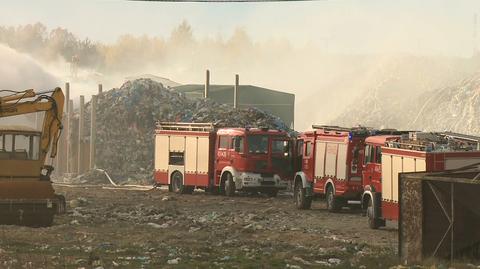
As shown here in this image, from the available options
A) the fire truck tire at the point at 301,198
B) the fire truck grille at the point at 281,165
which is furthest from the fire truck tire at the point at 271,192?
the fire truck tire at the point at 301,198

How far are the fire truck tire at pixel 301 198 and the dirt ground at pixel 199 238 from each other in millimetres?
659

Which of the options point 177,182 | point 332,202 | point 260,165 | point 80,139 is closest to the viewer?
point 332,202

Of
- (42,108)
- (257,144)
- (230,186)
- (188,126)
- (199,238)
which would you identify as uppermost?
(188,126)

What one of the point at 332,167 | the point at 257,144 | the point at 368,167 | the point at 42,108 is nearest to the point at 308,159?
the point at 332,167

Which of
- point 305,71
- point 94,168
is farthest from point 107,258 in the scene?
point 305,71

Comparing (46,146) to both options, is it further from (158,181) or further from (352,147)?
(158,181)

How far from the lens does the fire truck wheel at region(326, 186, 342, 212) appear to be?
89.9 feet

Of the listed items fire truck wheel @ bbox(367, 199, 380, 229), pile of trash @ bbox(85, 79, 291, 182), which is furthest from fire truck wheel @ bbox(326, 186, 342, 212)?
pile of trash @ bbox(85, 79, 291, 182)

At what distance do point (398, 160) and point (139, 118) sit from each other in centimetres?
3950

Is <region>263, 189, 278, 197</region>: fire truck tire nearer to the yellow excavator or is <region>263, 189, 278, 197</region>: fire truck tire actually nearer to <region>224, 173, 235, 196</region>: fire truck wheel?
<region>224, 173, 235, 196</region>: fire truck wheel

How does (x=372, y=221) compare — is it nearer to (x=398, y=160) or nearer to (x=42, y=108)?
(x=398, y=160)

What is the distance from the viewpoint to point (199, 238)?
20.6 m

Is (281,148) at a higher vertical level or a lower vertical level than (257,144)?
lower

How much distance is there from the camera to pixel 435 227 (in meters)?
15.1
